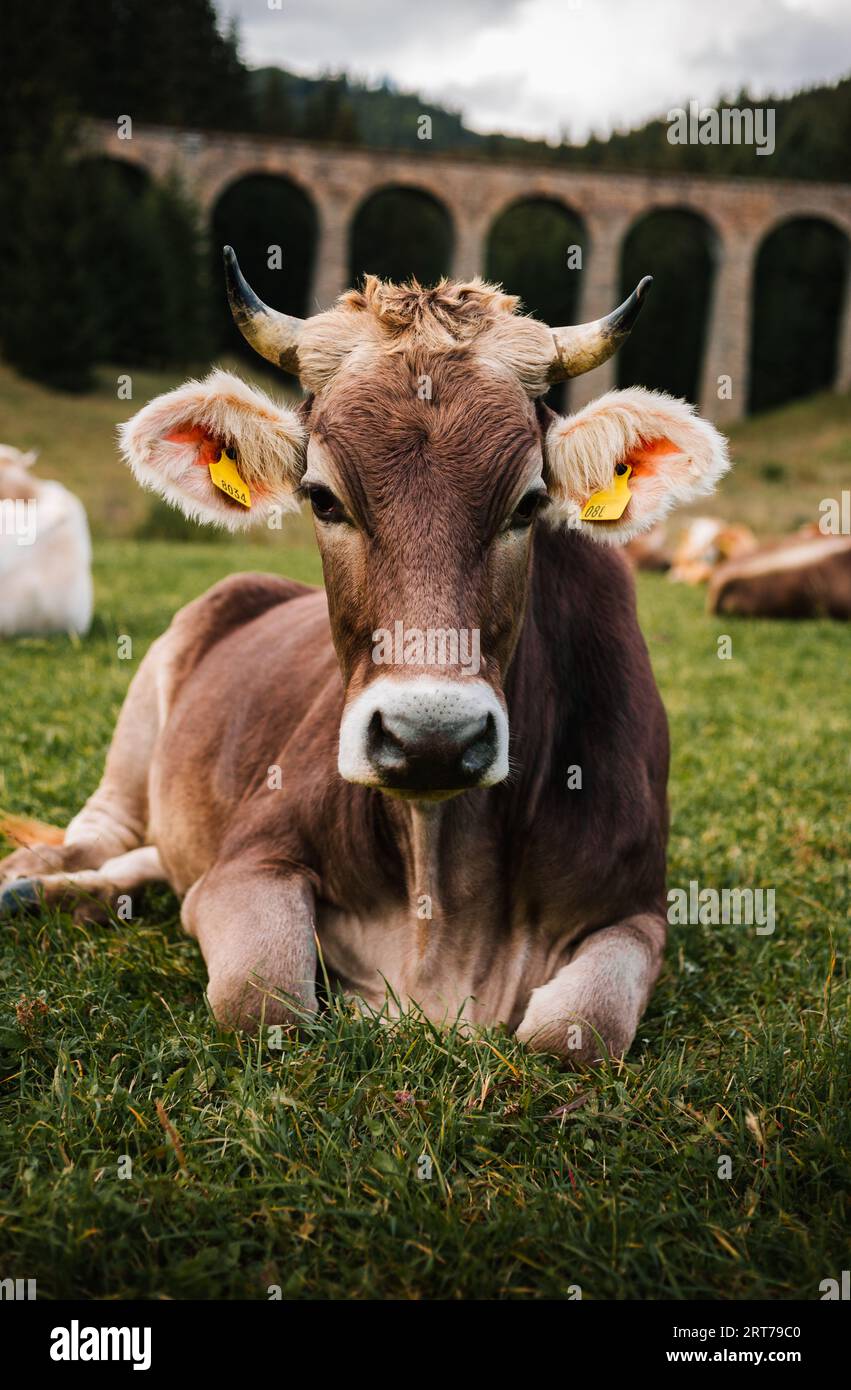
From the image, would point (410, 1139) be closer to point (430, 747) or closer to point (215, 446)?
point (430, 747)

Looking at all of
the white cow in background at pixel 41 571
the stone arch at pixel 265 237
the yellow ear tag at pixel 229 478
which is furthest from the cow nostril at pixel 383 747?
the stone arch at pixel 265 237

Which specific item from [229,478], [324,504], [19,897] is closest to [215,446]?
[229,478]

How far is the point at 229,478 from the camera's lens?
3.10 metres

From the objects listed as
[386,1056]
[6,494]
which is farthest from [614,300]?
[386,1056]

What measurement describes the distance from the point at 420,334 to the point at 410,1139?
185cm

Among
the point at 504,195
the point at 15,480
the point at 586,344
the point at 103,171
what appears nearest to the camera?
the point at 586,344

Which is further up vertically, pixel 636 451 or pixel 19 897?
pixel 636 451

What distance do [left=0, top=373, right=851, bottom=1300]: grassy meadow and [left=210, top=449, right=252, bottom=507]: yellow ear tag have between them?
1.37 metres

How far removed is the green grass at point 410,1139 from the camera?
2.05 metres

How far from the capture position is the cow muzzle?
2396 mm

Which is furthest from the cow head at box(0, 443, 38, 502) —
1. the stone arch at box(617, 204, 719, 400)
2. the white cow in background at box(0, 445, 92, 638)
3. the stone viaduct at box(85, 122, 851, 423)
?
the stone arch at box(617, 204, 719, 400)

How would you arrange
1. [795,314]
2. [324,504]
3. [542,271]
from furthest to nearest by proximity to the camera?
[542,271], [795,314], [324,504]

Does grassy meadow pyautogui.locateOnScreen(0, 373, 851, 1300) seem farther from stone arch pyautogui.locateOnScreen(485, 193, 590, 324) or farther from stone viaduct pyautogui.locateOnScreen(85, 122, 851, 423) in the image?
stone arch pyautogui.locateOnScreen(485, 193, 590, 324)

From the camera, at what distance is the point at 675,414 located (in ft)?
9.68
